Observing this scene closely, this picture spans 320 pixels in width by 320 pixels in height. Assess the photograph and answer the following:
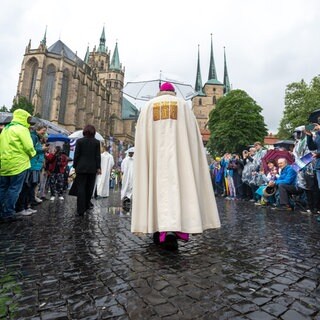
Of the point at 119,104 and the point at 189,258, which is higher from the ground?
the point at 119,104

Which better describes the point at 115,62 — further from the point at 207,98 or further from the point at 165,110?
the point at 165,110

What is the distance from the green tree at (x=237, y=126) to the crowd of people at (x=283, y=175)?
2261 cm

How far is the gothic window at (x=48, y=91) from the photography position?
47.3 meters

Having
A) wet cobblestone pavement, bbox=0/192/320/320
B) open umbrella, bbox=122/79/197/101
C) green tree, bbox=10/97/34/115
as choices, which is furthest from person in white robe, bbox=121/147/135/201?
green tree, bbox=10/97/34/115

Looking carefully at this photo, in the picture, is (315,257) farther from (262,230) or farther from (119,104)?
(119,104)

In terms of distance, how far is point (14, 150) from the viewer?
4.88 m

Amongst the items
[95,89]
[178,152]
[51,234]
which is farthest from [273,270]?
[95,89]

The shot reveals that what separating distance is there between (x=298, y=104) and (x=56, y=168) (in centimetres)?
3745

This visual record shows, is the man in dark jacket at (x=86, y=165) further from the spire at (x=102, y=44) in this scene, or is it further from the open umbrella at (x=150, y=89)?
the spire at (x=102, y=44)

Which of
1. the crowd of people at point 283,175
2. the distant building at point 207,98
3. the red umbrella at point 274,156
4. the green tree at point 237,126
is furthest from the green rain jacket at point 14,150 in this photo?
the distant building at point 207,98

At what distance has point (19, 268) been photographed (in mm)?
2334

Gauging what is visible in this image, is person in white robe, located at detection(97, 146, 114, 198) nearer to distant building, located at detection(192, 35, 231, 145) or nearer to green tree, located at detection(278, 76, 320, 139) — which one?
green tree, located at detection(278, 76, 320, 139)

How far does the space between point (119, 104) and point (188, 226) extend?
71.8m

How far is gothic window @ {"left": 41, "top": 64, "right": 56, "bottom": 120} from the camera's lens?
155 ft
